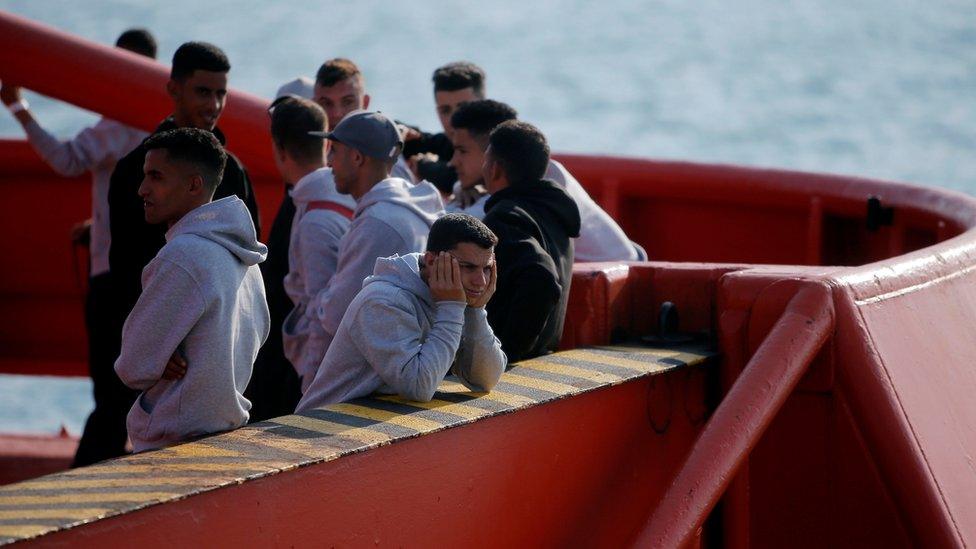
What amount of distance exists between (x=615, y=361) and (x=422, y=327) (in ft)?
2.62

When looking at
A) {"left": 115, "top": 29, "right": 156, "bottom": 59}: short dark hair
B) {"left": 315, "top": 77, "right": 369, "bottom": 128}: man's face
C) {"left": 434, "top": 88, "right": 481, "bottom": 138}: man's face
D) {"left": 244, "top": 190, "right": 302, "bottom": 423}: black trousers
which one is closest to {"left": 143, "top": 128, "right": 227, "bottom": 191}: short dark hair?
{"left": 244, "top": 190, "right": 302, "bottom": 423}: black trousers

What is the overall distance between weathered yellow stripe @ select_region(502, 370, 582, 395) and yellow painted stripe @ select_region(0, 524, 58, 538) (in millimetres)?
1629

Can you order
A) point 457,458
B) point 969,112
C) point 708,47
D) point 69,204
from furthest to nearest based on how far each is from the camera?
point 708,47, point 969,112, point 69,204, point 457,458

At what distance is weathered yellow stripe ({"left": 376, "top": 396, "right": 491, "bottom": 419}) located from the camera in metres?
3.94

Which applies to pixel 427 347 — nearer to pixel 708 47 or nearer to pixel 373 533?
pixel 373 533

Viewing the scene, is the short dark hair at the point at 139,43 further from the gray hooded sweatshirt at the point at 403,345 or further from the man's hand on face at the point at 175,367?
the man's hand on face at the point at 175,367

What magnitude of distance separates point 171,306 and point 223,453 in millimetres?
415

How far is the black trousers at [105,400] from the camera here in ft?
19.3

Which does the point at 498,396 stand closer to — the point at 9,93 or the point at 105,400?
the point at 105,400

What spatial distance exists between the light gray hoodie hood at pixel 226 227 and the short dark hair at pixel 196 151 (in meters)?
0.19

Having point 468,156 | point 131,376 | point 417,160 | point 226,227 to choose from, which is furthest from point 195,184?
point 417,160

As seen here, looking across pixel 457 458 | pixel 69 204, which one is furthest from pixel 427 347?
pixel 69 204

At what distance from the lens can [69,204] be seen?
348 inches

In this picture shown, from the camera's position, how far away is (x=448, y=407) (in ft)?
13.2
